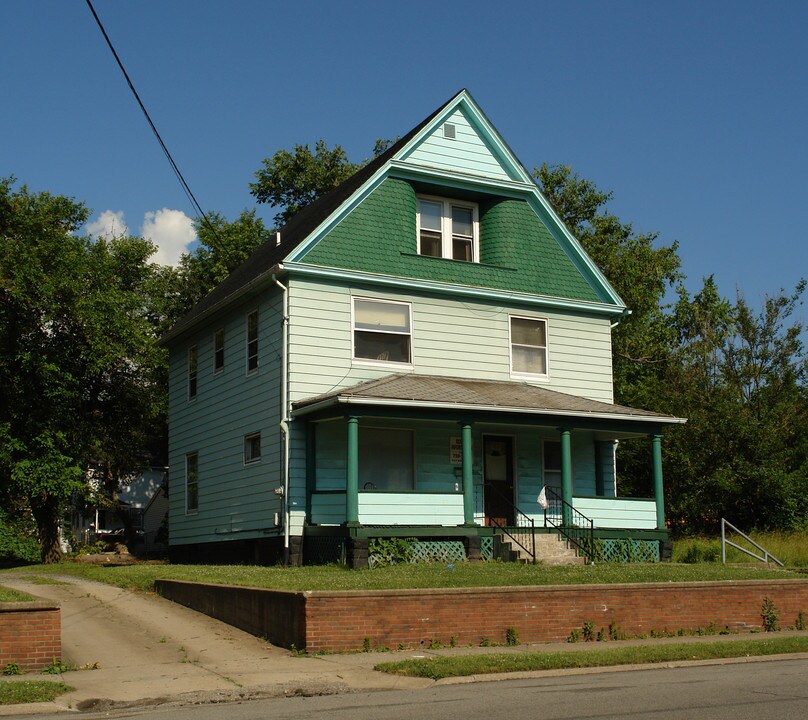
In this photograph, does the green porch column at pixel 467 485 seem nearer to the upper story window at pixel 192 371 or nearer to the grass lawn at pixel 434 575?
the grass lawn at pixel 434 575

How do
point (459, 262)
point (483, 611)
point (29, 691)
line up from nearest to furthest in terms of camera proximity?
point (29, 691) < point (483, 611) < point (459, 262)

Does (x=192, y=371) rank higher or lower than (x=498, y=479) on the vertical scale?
higher

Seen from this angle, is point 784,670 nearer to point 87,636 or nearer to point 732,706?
point 732,706

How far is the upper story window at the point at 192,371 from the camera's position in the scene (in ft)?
94.0

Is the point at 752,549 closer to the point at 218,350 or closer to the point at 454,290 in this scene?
the point at 454,290

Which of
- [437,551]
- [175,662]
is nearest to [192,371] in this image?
[437,551]

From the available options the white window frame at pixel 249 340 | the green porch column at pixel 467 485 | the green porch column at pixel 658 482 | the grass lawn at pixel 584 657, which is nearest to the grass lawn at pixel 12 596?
the grass lawn at pixel 584 657

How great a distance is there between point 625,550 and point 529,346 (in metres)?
5.54

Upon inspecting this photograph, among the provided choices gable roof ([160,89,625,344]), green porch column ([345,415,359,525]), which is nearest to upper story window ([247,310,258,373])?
gable roof ([160,89,625,344])

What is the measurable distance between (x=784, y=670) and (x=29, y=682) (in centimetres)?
875

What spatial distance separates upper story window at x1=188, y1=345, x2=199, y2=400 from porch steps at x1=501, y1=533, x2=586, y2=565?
10.4 metres

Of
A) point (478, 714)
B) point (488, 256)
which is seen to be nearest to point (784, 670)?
point (478, 714)

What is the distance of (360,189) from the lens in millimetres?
23953

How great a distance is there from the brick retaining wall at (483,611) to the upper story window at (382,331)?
7.97 metres
